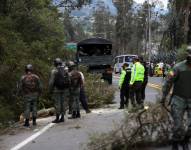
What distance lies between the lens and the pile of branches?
1068 centimetres

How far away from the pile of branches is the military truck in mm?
26035

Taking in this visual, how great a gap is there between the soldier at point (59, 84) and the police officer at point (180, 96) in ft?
22.3

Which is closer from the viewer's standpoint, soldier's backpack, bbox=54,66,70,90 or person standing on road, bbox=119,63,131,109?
soldier's backpack, bbox=54,66,70,90

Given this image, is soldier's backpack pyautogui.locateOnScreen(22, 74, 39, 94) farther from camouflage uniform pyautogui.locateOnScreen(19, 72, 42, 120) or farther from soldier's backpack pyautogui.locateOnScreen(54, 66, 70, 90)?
soldier's backpack pyautogui.locateOnScreen(54, 66, 70, 90)

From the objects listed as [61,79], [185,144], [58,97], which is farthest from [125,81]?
[185,144]

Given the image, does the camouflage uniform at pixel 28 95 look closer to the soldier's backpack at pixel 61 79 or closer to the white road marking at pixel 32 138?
the soldier's backpack at pixel 61 79

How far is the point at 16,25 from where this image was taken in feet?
93.2

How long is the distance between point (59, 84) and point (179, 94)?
275 inches

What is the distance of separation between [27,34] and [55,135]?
15.3 meters

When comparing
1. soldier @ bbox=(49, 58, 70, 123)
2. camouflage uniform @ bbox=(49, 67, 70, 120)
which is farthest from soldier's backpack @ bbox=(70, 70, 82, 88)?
camouflage uniform @ bbox=(49, 67, 70, 120)

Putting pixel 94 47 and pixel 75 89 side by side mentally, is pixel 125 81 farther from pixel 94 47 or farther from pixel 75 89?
pixel 94 47

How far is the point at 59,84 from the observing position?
1662 centimetres

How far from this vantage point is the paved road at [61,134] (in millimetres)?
12547

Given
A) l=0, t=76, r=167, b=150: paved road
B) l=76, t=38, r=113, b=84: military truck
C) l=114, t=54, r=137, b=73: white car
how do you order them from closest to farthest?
l=0, t=76, r=167, b=150: paved road, l=76, t=38, r=113, b=84: military truck, l=114, t=54, r=137, b=73: white car
